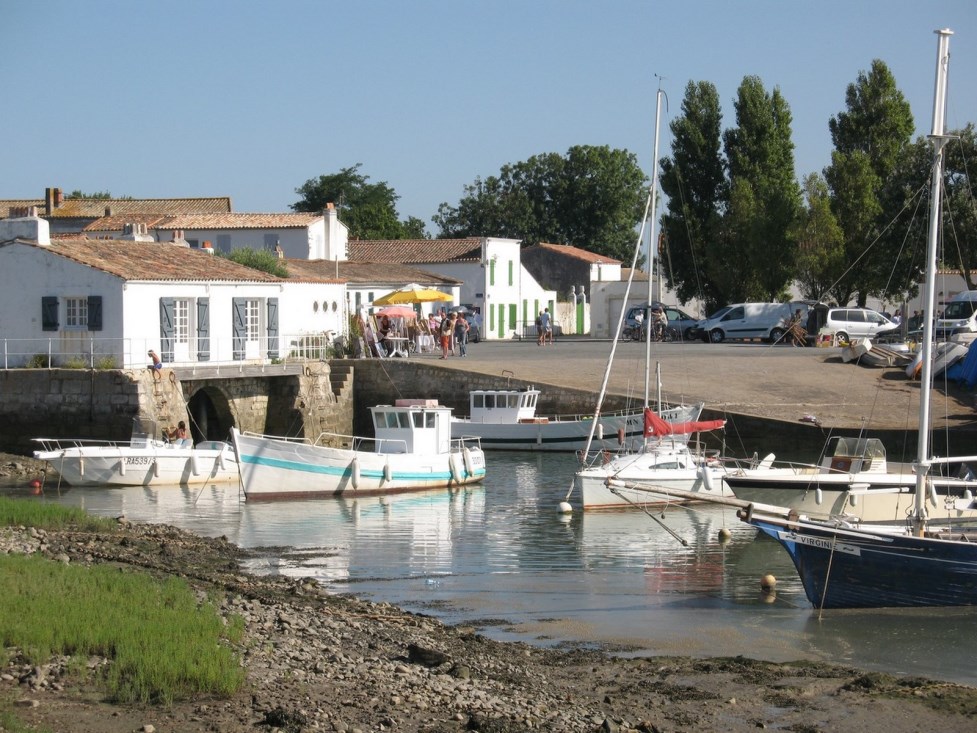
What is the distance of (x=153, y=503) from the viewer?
92.5 ft

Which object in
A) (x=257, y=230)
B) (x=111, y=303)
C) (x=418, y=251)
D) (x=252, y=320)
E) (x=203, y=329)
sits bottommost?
(x=203, y=329)

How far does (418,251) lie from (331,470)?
122ft

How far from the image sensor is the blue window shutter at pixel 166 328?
35.6m

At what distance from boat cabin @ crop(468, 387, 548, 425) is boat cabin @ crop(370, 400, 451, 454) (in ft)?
20.8

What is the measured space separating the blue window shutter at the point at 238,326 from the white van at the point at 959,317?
73.6 ft

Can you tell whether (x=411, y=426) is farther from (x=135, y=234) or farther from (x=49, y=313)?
(x=135, y=234)

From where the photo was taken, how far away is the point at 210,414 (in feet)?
132

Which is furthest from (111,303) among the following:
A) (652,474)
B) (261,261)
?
(652,474)

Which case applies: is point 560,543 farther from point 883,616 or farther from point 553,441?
point 553,441

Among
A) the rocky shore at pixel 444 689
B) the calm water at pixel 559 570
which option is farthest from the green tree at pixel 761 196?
the rocky shore at pixel 444 689

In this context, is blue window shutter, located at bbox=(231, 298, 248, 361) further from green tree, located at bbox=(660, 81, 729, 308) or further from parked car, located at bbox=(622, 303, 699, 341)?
green tree, located at bbox=(660, 81, 729, 308)

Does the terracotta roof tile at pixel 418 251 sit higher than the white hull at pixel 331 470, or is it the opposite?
the terracotta roof tile at pixel 418 251

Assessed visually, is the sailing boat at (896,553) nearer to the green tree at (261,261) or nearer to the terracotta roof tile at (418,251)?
the green tree at (261,261)

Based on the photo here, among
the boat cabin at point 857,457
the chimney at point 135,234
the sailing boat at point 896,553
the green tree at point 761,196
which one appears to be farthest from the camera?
the green tree at point 761,196
